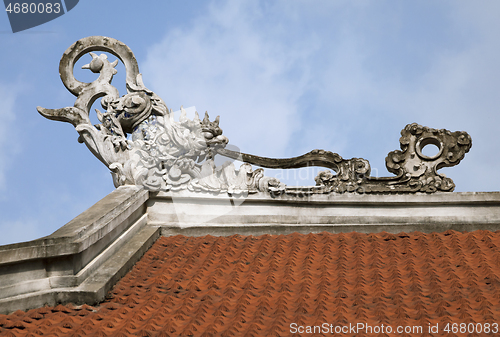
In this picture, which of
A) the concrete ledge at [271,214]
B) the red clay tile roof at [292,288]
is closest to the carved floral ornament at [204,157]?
the concrete ledge at [271,214]

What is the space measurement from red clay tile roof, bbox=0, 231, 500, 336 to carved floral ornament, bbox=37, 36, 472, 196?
73cm

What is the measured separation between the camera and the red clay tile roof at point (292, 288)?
535cm

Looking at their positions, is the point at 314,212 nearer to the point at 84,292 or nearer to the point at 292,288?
the point at 292,288

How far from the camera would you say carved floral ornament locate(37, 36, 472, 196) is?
806cm

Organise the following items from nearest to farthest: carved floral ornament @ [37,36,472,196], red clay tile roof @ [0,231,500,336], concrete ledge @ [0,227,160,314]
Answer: red clay tile roof @ [0,231,500,336] → concrete ledge @ [0,227,160,314] → carved floral ornament @ [37,36,472,196]

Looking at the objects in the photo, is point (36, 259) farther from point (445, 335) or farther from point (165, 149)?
point (445, 335)

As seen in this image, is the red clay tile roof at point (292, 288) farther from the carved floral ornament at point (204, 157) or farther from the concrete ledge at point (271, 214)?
the carved floral ornament at point (204, 157)

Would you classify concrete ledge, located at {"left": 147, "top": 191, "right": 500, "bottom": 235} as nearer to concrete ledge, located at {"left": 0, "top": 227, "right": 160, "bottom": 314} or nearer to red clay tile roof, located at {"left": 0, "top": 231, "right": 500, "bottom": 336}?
red clay tile roof, located at {"left": 0, "top": 231, "right": 500, "bottom": 336}

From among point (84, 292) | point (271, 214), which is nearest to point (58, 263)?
point (84, 292)

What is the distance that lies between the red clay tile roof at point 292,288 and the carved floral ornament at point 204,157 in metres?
0.73

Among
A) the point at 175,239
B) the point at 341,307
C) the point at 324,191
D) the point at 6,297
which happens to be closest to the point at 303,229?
the point at 324,191

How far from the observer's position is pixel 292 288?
6.24 metres

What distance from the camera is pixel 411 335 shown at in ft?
16.1

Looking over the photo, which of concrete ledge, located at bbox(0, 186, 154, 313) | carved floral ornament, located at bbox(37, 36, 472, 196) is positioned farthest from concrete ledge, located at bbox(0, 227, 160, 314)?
carved floral ornament, located at bbox(37, 36, 472, 196)
